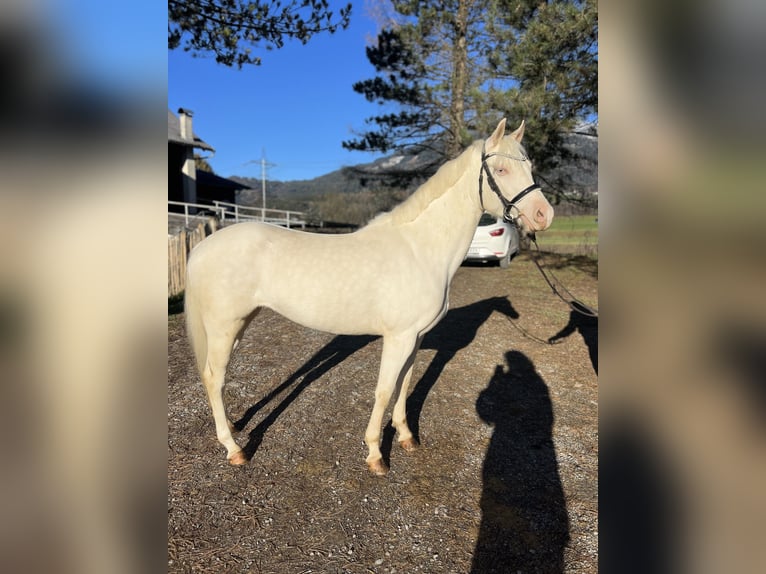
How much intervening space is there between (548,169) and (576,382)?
7.77 meters

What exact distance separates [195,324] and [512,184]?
232 cm

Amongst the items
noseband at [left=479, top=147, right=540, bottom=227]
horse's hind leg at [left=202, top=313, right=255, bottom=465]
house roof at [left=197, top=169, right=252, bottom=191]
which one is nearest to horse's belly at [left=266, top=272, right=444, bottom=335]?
horse's hind leg at [left=202, top=313, right=255, bottom=465]

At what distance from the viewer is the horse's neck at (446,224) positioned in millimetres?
2666

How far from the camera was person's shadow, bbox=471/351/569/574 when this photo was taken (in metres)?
2.05

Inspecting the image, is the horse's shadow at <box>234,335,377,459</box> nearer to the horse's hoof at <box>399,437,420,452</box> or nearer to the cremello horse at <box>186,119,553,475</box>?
the cremello horse at <box>186,119,553,475</box>

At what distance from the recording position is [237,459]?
2814 millimetres

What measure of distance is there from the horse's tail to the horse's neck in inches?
58.8

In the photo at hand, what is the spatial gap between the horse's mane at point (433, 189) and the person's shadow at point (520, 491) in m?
1.82

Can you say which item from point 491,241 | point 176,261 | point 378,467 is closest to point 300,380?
point 378,467

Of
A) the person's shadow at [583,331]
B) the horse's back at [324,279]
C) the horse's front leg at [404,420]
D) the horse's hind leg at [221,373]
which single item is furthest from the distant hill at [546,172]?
the horse's hind leg at [221,373]

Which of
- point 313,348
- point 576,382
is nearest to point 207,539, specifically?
point 313,348

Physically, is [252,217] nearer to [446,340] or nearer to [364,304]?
[446,340]
